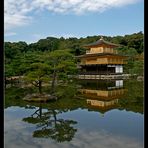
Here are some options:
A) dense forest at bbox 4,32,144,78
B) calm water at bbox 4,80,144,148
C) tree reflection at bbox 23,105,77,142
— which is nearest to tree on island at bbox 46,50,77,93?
dense forest at bbox 4,32,144,78

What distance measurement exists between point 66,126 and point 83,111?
1995mm

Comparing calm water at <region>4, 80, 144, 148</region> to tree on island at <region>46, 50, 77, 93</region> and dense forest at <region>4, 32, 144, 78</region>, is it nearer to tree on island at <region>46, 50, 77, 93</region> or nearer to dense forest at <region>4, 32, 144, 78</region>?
dense forest at <region>4, 32, 144, 78</region>

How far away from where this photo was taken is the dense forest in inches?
391

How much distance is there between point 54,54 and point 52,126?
5.48 m

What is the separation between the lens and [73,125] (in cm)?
546

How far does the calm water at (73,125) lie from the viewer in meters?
4.30

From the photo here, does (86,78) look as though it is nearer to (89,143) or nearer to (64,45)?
(64,45)

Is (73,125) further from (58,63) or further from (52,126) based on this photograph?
(58,63)

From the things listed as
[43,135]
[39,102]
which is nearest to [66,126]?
[43,135]

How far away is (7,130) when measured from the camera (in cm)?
524

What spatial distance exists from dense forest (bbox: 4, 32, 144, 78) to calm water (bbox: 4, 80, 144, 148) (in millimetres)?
1694

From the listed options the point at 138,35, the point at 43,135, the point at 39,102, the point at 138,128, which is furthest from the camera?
the point at 138,35

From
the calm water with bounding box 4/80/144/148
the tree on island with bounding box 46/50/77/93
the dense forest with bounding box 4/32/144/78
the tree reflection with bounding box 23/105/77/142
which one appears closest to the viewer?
the calm water with bounding box 4/80/144/148

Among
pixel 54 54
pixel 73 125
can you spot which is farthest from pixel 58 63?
pixel 73 125
